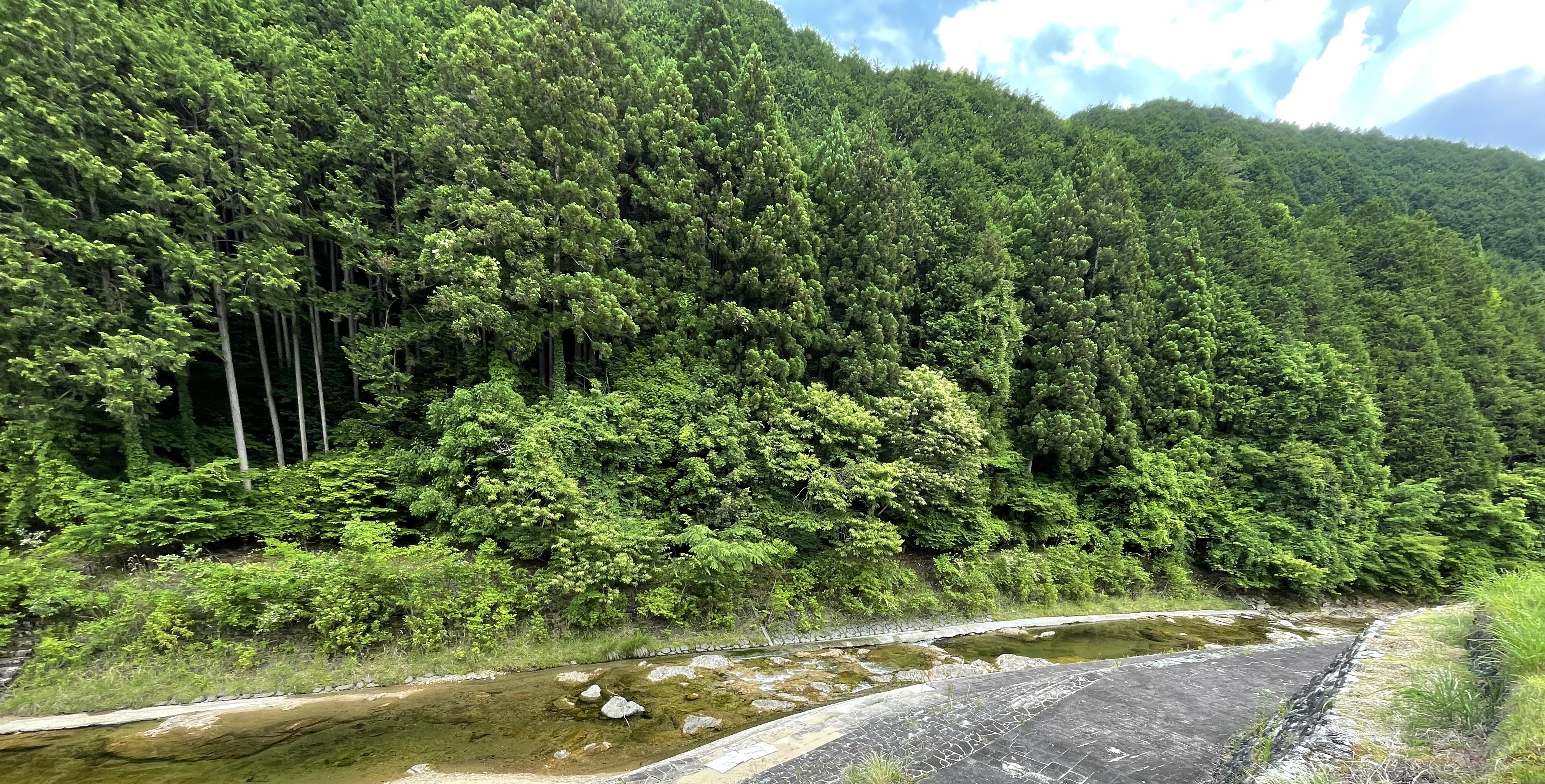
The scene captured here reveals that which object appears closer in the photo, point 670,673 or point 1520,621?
point 1520,621

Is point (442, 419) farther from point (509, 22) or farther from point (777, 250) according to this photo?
point (509, 22)

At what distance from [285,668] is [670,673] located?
7740 millimetres

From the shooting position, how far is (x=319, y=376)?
56.0ft

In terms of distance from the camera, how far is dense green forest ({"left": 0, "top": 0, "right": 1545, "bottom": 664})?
454 inches

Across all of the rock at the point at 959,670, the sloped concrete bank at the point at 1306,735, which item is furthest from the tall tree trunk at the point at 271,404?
the sloped concrete bank at the point at 1306,735

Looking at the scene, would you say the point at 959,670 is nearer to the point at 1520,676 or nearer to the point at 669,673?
the point at 669,673

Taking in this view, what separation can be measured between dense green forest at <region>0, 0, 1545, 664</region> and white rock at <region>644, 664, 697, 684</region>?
1.51 m

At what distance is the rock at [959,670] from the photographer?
12180 mm

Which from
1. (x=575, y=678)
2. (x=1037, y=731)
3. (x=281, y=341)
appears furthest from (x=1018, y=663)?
(x=281, y=341)

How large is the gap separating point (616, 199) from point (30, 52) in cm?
1240

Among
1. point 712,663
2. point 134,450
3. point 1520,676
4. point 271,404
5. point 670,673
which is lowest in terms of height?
point 712,663

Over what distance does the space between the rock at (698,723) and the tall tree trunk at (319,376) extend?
14.9m

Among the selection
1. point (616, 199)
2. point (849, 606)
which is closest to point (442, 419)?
point (616, 199)

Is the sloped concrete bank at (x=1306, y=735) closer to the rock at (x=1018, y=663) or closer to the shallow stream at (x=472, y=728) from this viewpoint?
the rock at (x=1018, y=663)
